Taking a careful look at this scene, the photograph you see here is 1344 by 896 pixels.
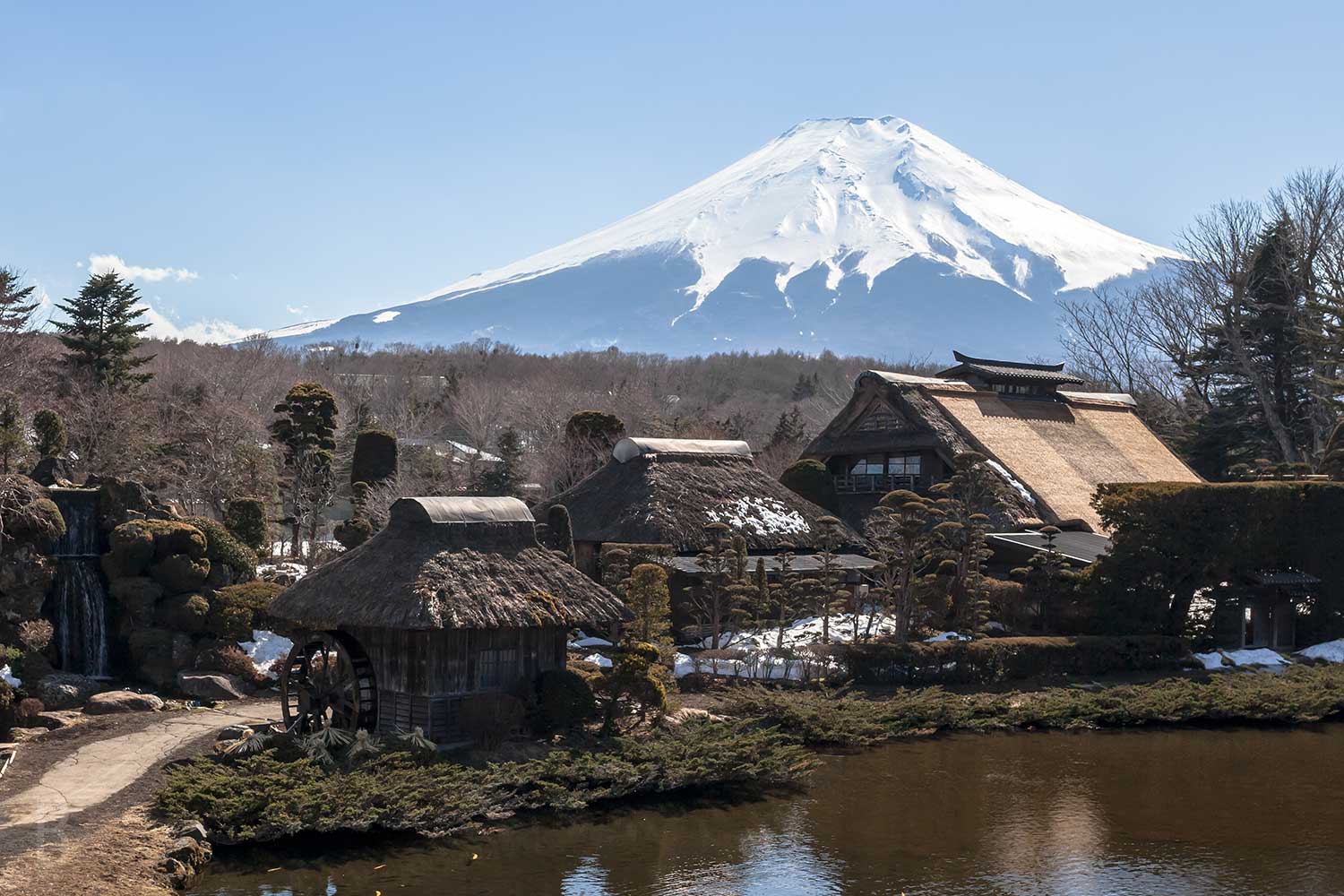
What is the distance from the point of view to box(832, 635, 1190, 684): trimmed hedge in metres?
28.3

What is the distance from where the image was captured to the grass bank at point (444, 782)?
1709cm

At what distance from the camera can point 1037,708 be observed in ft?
85.9

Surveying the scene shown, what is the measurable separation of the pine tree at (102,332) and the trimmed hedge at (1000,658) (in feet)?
103

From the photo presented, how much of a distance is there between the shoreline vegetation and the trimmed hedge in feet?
3.14

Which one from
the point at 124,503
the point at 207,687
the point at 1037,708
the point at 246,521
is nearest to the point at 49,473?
the point at 124,503

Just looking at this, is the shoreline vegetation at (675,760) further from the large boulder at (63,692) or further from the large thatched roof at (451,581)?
the large boulder at (63,692)

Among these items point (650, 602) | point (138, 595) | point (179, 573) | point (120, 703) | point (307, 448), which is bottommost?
point (120, 703)

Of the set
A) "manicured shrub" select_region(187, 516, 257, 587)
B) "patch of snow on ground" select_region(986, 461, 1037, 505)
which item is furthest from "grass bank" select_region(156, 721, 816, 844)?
"patch of snow on ground" select_region(986, 461, 1037, 505)

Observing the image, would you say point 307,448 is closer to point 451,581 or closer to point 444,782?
point 451,581

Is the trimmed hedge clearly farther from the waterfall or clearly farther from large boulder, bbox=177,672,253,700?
the waterfall

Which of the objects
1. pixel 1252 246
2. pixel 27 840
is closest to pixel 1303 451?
pixel 1252 246

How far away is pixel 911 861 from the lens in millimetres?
17391

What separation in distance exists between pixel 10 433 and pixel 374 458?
53.8 feet

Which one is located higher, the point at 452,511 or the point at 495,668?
the point at 452,511
